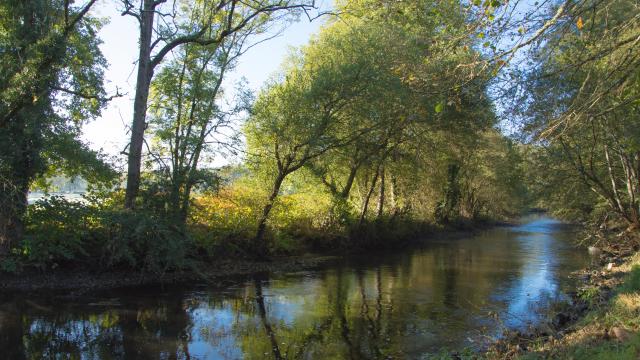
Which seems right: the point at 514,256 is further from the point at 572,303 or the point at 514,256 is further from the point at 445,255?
the point at 572,303

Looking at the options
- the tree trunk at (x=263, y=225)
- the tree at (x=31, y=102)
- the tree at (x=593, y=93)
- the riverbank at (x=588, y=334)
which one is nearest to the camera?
the riverbank at (x=588, y=334)

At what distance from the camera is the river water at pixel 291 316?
10.4 metres

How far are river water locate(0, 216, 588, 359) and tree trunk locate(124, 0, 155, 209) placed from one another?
3.89m

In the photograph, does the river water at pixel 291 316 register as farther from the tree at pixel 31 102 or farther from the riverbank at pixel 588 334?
the tree at pixel 31 102

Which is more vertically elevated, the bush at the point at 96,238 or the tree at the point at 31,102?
the tree at the point at 31,102

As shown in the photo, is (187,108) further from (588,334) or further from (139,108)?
(588,334)

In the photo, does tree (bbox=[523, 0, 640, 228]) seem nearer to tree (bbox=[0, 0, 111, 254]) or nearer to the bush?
the bush

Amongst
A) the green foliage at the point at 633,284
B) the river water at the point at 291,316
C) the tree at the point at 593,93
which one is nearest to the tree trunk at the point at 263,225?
the river water at the point at 291,316

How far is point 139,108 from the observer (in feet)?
57.6

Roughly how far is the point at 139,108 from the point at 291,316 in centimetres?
908

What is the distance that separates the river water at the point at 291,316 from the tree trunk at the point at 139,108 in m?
3.89

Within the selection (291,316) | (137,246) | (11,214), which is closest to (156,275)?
(137,246)

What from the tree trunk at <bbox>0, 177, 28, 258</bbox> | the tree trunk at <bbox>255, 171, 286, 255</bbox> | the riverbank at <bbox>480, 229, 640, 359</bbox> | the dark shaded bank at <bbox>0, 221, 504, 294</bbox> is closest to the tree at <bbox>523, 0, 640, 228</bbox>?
the riverbank at <bbox>480, 229, 640, 359</bbox>

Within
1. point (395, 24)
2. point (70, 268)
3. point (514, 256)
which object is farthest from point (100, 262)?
point (514, 256)
